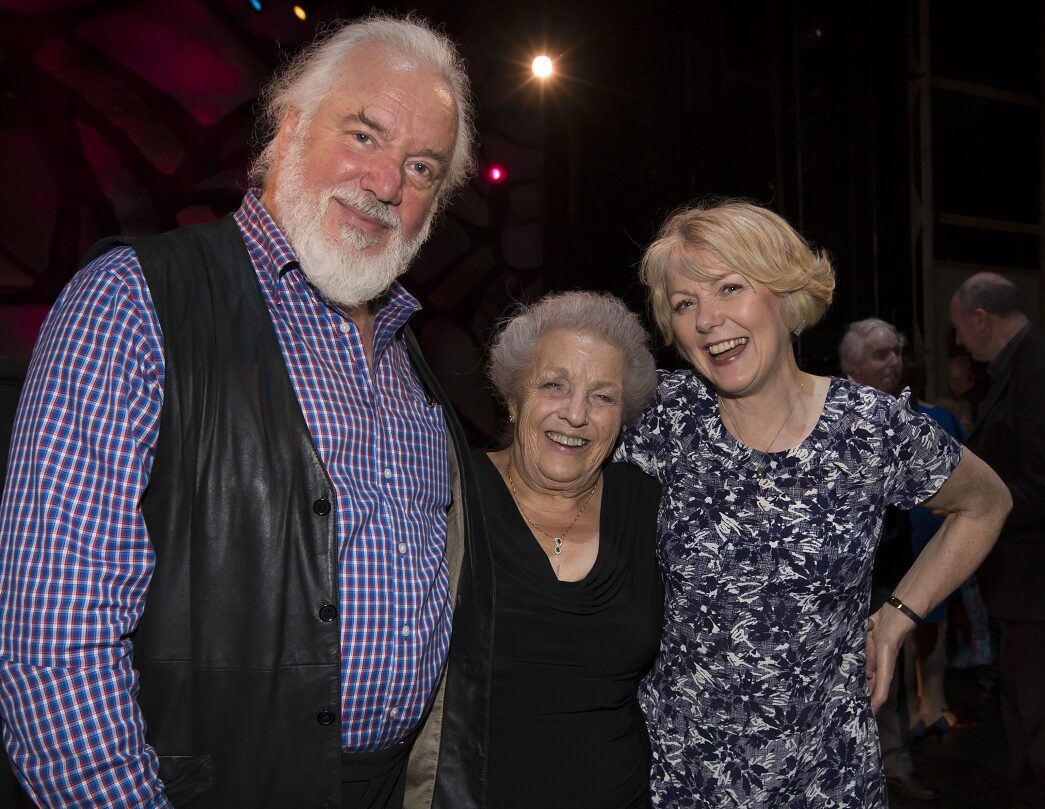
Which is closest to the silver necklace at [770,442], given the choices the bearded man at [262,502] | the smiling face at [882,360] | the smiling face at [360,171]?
the bearded man at [262,502]

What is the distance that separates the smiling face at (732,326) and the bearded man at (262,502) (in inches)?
24.7

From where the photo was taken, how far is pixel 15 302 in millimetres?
3525

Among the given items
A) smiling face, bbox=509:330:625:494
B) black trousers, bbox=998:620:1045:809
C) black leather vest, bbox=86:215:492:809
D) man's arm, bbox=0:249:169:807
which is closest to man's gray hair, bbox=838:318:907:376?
black trousers, bbox=998:620:1045:809

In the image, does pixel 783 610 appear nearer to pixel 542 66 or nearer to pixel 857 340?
pixel 857 340

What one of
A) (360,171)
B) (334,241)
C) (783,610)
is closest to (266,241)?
(334,241)

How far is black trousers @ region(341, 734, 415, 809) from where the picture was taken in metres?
1.41

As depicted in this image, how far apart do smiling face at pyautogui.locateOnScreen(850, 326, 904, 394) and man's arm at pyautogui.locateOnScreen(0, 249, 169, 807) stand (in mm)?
3509

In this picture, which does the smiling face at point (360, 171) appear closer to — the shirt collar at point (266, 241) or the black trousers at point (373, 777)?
the shirt collar at point (266, 241)

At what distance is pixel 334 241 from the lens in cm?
150

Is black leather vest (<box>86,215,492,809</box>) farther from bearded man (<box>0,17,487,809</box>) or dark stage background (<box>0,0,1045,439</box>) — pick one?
dark stage background (<box>0,0,1045,439</box>)

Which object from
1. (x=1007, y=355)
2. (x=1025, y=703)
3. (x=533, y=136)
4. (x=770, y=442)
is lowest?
(x=1025, y=703)

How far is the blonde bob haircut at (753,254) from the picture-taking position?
6.16ft

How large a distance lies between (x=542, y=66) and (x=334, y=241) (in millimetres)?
3869

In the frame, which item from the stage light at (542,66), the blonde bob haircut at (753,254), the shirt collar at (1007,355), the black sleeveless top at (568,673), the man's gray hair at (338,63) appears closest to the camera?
the man's gray hair at (338,63)
